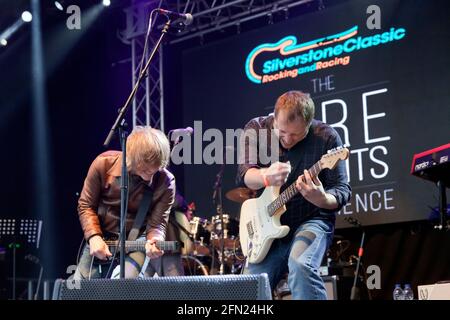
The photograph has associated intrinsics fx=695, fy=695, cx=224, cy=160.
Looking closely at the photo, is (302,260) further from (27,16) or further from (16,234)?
(27,16)

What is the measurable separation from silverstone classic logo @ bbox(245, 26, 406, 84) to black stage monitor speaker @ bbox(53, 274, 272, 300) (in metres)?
6.95

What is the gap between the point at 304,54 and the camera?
967 centimetres

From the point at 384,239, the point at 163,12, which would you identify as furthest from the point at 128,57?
the point at 163,12

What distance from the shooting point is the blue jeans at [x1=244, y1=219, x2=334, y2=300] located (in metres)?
4.08

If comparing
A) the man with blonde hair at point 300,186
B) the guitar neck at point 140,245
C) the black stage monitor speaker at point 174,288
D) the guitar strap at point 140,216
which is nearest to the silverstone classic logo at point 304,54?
the man with blonde hair at point 300,186

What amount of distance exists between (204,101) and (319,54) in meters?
1.98

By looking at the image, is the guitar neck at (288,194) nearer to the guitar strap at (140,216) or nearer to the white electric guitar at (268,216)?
the white electric guitar at (268,216)

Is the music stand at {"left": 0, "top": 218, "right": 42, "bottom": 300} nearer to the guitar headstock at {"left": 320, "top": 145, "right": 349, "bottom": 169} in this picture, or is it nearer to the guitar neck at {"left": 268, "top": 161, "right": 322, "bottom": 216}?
the guitar neck at {"left": 268, "top": 161, "right": 322, "bottom": 216}

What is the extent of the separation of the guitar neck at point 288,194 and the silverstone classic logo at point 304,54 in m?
5.05

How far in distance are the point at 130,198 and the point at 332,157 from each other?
4.87ft

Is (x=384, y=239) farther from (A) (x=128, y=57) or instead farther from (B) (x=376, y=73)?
(A) (x=128, y=57)

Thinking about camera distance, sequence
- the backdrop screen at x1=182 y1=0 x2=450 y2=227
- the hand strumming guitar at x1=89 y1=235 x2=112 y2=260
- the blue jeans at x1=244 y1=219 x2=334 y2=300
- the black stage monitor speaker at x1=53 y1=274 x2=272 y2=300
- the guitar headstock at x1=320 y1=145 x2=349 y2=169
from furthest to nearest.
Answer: the backdrop screen at x1=182 y1=0 x2=450 y2=227 < the hand strumming guitar at x1=89 y1=235 x2=112 y2=260 < the guitar headstock at x1=320 y1=145 x2=349 y2=169 < the blue jeans at x1=244 y1=219 x2=334 y2=300 < the black stage monitor speaker at x1=53 y1=274 x2=272 y2=300

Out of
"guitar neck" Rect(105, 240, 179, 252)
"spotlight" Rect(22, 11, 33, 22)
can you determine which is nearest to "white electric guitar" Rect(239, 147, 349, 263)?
"guitar neck" Rect(105, 240, 179, 252)

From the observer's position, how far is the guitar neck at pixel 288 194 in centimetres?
443
